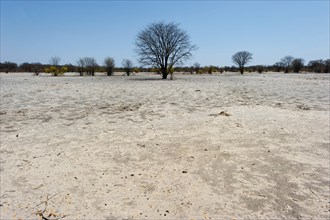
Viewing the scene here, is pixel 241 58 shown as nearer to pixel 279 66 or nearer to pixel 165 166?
pixel 279 66

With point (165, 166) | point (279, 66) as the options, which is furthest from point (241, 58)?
point (165, 166)

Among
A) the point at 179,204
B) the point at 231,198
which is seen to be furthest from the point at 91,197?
the point at 231,198

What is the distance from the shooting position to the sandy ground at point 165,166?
327cm

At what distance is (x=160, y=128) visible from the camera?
6.91 meters

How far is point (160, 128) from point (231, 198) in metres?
3.65

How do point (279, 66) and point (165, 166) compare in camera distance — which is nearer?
point (165, 166)

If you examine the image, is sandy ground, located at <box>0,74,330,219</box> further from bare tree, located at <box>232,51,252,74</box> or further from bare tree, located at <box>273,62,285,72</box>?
bare tree, located at <box>273,62,285,72</box>

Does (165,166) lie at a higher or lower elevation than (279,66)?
lower

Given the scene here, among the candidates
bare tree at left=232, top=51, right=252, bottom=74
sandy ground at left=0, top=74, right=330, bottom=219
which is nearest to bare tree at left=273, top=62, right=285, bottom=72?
bare tree at left=232, top=51, right=252, bottom=74

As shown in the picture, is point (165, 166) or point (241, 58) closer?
point (165, 166)

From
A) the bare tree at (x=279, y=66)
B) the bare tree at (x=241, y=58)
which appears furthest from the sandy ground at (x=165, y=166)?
the bare tree at (x=279, y=66)

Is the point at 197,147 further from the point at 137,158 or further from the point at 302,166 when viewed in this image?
the point at 302,166

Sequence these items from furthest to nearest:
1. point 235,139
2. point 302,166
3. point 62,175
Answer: point 235,139, point 302,166, point 62,175

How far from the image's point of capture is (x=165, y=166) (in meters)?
4.52
